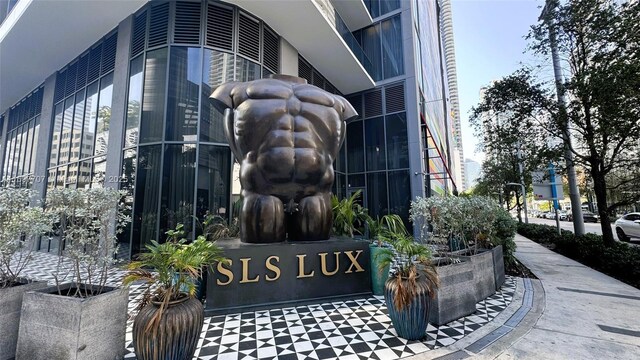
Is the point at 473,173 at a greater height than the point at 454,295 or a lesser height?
greater

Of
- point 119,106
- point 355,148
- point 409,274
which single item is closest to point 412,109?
point 355,148

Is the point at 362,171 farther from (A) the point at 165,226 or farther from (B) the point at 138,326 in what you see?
(B) the point at 138,326

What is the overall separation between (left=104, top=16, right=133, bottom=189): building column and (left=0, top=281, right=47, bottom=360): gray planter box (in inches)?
236

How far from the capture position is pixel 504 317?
4.14m

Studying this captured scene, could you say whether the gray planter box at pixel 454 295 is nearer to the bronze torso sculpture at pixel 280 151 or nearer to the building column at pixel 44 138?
the bronze torso sculpture at pixel 280 151

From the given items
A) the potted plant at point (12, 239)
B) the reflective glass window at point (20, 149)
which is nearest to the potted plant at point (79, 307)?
the potted plant at point (12, 239)

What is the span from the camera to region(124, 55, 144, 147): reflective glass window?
8.12m

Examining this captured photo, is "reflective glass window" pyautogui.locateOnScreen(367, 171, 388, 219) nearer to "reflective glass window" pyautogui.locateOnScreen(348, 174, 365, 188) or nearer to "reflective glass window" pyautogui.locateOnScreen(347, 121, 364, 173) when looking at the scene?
"reflective glass window" pyautogui.locateOnScreen(348, 174, 365, 188)

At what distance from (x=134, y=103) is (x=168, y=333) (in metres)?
7.93

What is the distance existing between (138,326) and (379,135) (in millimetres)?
11745

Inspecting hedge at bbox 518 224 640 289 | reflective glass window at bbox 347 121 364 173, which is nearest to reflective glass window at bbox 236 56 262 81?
reflective glass window at bbox 347 121 364 173

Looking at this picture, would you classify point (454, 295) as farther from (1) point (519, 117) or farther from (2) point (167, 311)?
(1) point (519, 117)

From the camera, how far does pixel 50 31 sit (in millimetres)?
8484

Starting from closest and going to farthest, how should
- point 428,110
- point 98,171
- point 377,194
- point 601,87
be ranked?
point 601,87 < point 98,171 < point 377,194 < point 428,110
